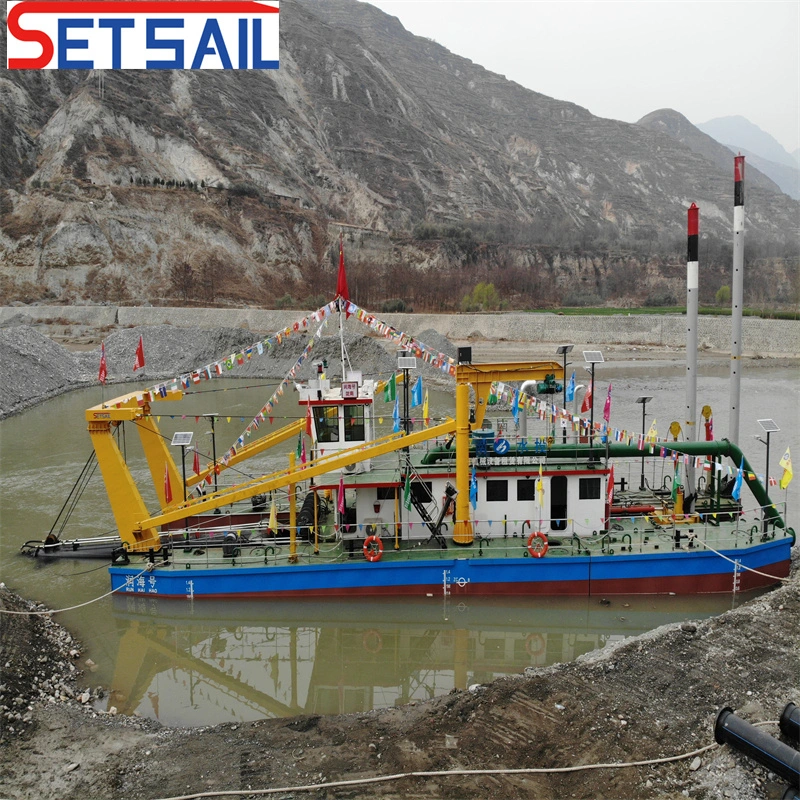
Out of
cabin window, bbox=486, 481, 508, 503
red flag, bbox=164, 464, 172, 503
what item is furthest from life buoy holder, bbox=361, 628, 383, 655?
red flag, bbox=164, 464, 172, 503

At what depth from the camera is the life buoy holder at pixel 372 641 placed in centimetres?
1243

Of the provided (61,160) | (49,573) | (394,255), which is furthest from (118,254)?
(49,573)

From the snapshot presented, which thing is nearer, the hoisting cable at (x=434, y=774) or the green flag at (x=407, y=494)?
the hoisting cable at (x=434, y=774)

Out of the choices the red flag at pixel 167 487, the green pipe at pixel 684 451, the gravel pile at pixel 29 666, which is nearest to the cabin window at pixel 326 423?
the green pipe at pixel 684 451

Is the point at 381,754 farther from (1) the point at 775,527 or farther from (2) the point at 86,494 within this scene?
(2) the point at 86,494

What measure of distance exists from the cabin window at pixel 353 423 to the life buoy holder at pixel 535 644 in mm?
5134

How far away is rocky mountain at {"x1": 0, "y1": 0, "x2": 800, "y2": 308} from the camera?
74.6 metres

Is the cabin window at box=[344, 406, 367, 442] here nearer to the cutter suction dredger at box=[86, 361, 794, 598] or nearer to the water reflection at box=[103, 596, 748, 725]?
the cutter suction dredger at box=[86, 361, 794, 598]

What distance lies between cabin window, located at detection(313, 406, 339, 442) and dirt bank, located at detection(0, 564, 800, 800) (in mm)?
6049

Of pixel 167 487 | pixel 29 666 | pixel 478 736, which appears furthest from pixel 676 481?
pixel 29 666

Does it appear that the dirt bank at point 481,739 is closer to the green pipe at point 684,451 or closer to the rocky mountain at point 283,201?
the green pipe at point 684,451

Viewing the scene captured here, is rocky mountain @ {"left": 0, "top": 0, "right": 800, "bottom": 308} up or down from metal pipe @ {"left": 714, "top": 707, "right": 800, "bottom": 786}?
up

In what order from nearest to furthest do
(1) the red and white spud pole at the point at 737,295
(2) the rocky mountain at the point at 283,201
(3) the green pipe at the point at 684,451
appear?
(3) the green pipe at the point at 684,451 < (1) the red and white spud pole at the point at 737,295 < (2) the rocky mountain at the point at 283,201

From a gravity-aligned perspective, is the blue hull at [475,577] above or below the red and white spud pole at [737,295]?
below
